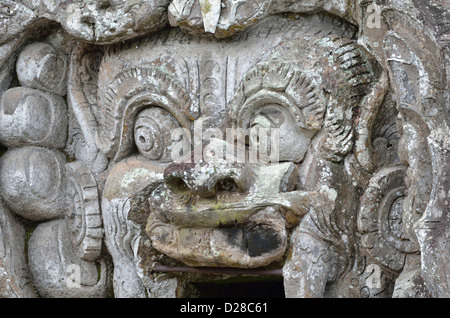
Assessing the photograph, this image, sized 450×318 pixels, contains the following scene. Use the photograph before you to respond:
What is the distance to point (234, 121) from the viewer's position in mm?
2531

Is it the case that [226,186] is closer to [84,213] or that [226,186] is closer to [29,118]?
[84,213]

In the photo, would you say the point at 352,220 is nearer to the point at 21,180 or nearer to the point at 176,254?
the point at 176,254

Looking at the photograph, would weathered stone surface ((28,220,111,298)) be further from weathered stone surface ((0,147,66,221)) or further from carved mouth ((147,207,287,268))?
carved mouth ((147,207,287,268))

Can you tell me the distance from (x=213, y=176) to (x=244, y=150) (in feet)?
0.52

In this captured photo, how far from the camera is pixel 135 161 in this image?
2.76 m

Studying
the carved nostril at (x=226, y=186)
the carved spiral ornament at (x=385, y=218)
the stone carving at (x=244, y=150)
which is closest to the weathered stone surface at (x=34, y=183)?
the stone carving at (x=244, y=150)

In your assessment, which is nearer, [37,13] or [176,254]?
[176,254]

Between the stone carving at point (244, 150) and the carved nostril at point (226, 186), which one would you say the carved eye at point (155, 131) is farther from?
the carved nostril at point (226, 186)

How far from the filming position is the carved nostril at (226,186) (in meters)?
2.44

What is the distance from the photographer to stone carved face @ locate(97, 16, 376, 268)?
2393mm

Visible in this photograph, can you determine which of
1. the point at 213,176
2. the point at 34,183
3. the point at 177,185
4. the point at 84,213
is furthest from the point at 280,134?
the point at 34,183

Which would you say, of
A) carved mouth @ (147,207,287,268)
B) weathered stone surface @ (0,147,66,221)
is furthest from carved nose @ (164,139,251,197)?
weathered stone surface @ (0,147,66,221)
